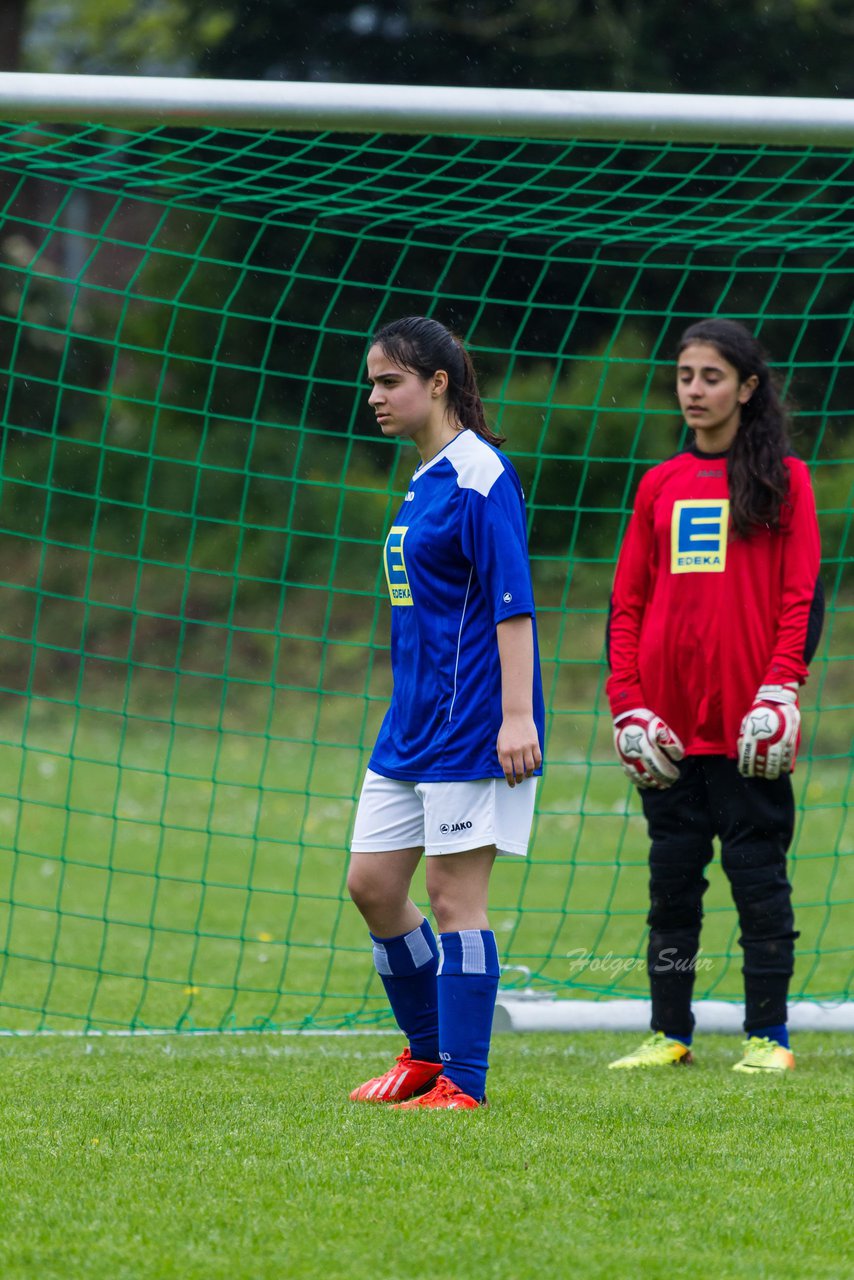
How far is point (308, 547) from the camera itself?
15672 mm

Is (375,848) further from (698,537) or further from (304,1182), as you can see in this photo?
(698,537)

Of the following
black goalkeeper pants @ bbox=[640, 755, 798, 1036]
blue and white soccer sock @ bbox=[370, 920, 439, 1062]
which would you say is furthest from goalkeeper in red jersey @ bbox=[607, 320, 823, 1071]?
blue and white soccer sock @ bbox=[370, 920, 439, 1062]

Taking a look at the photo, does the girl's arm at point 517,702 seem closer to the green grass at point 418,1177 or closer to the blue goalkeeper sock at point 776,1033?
the green grass at point 418,1177

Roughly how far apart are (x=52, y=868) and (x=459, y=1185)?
6.17m

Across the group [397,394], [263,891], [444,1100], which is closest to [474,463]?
[397,394]

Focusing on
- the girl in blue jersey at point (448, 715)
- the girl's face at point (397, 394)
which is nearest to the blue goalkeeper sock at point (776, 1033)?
the girl in blue jersey at point (448, 715)

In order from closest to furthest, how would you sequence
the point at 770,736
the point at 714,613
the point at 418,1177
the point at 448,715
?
the point at 418,1177
the point at 448,715
the point at 770,736
the point at 714,613

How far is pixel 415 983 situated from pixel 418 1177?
2.71 ft

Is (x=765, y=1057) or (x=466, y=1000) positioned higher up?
(x=466, y=1000)

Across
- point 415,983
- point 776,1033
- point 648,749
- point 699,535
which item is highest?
point 699,535

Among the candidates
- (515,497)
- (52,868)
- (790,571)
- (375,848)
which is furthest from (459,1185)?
(52,868)

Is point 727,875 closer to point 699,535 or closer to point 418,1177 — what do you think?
point 699,535

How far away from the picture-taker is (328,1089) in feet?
11.8

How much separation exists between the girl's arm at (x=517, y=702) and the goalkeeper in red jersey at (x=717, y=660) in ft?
2.53
